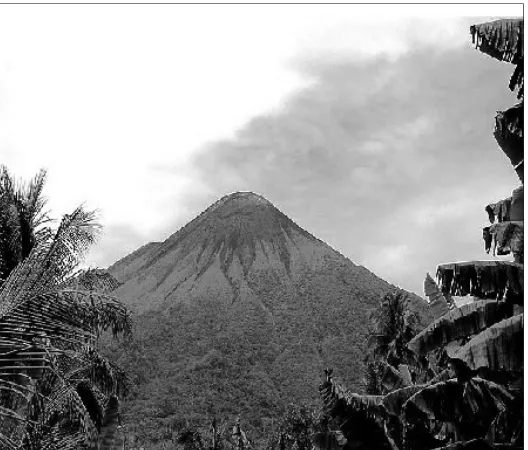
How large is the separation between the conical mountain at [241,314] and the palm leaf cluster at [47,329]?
5253 centimetres

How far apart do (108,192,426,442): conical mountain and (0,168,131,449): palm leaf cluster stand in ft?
172

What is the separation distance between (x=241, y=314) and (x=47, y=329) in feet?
369

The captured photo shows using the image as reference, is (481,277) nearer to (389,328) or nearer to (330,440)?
(330,440)

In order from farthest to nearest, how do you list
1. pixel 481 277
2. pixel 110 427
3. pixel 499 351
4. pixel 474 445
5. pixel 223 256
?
pixel 223 256
pixel 110 427
pixel 474 445
pixel 481 277
pixel 499 351

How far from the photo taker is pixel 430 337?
6.97 m

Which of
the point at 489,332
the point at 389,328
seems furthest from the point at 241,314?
the point at 489,332

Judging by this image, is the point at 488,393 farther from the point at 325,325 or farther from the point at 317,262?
the point at 317,262

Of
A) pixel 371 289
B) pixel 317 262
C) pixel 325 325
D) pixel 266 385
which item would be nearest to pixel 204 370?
pixel 266 385

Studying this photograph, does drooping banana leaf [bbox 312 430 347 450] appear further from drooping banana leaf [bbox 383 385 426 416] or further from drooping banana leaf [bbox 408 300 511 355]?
drooping banana leaf [bbox 408 300 511 355]

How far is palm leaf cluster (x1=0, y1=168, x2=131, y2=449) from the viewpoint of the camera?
180 inches

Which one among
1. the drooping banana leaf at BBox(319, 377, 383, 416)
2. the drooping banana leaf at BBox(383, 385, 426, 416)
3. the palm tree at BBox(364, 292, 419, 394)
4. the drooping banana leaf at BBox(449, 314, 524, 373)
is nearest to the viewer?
the drooping banana leaf at BBox(449, 314, 524, 373)

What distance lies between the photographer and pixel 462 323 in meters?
6.92

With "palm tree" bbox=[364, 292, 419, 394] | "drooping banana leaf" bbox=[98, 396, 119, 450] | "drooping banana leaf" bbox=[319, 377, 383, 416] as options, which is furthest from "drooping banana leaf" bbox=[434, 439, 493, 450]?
"palm tree" bbox=[364, 292, 419, 394]

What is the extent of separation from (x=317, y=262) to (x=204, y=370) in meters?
53.7
